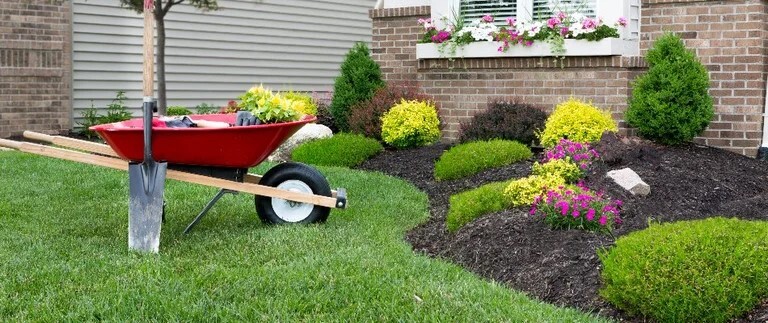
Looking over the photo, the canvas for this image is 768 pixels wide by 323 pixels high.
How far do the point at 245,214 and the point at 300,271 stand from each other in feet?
7.40

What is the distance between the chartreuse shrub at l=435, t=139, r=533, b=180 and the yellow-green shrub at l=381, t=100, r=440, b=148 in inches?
52.5

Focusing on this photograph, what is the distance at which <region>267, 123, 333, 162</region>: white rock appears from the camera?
1129 centimetres

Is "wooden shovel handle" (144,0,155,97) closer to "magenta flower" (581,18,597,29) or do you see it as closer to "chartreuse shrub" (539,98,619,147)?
"chartreuse shrub" (539,98,619,147)

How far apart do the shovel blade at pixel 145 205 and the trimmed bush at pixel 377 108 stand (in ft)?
17.3

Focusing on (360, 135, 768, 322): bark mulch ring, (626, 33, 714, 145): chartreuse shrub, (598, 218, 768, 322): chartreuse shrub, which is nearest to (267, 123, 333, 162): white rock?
(360, 135, 768, 322): bark mulch ring

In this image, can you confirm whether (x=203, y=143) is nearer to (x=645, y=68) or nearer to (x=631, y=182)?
(x=631, y=182)

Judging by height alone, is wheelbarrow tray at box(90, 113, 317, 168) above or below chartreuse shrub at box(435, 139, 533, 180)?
above

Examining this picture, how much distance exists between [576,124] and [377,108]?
96.0 inches

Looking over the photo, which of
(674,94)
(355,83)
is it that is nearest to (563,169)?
(674,94)

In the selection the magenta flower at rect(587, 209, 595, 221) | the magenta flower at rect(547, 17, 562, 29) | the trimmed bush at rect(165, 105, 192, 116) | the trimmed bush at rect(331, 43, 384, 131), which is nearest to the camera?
the magenta flower at rect(587, 209, 595, 221)

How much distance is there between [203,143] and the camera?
624 centimetres

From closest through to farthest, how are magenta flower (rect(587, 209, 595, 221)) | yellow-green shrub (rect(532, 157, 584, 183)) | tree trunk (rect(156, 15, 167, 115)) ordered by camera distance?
magenta flower (rect(587, 209, 595, 221)) → yellow-green shrub (rect(532, 157, 584, 183)) → tree trunk (rect(156, 15, 167, 115))

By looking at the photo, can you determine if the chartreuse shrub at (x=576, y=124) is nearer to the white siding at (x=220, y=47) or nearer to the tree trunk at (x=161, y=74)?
the tree trunk at (x=161, y=74)

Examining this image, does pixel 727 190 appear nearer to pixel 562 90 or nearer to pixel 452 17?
pixel 562 90
